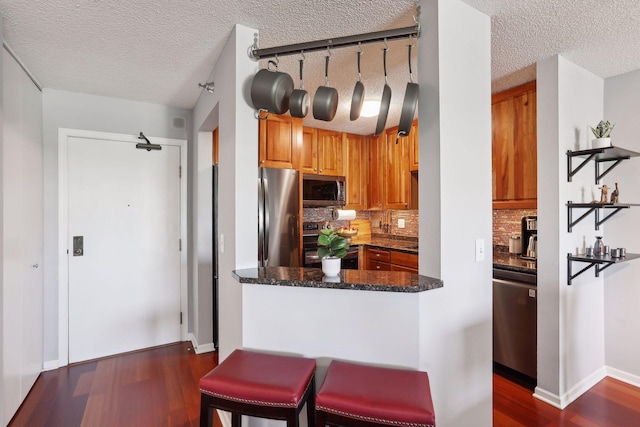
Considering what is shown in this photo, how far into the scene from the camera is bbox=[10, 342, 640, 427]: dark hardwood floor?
80.6 inches

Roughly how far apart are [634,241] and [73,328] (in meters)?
4.67

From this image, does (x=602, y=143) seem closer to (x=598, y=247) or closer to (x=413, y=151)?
(x=598, y=247)

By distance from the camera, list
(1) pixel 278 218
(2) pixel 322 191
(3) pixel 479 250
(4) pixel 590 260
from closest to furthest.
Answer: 1. (3) pixel 479 250
2. (4) pixel 590 260
3. (1) pixel 278 218
4. (2) pixel 322 191

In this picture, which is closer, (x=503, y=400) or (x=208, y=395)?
(x=208, y=395)

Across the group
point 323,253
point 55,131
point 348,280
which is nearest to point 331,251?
point 323,253

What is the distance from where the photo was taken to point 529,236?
2877 mm

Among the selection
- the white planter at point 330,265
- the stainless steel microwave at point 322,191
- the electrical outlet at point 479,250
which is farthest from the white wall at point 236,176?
the stainless steel microwave at point 322,191

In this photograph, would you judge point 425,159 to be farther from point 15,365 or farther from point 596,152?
point 15,365

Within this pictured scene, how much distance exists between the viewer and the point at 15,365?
211 centimetres

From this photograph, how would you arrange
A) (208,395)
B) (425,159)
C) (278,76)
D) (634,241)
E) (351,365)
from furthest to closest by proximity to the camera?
(634,241), (278,76), (425,159), (351,365), (208,395)

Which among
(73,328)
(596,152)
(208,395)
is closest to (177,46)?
(208,395)

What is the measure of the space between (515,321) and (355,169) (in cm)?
260

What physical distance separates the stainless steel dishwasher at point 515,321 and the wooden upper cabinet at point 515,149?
2.05 ft

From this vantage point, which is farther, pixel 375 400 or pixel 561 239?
pixel 561 239
